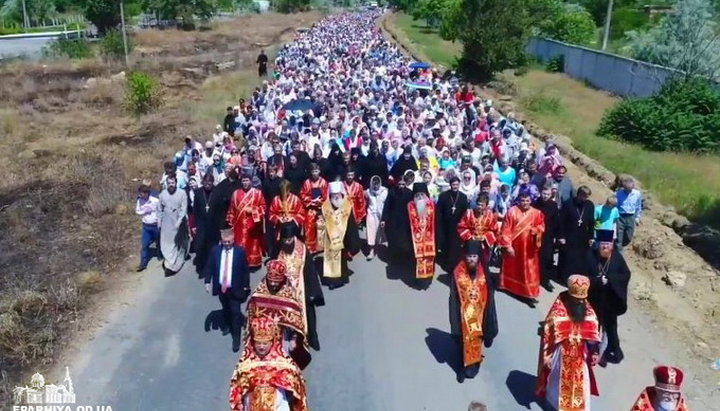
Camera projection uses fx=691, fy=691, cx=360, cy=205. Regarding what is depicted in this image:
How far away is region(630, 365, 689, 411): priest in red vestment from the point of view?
469 cm

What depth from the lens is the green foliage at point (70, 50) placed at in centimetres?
4153

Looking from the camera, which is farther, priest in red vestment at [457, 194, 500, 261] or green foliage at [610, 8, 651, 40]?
green foliage at [610, 8, 651, 40]

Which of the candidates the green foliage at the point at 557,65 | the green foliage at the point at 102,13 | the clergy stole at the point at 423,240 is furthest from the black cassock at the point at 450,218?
the green foliage at the point at 102,13

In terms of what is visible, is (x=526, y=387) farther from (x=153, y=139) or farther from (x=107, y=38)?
(x=107, y=38)

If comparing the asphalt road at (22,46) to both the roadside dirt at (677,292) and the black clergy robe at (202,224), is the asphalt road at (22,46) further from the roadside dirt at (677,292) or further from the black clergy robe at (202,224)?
the roadside dirt at (677,292)

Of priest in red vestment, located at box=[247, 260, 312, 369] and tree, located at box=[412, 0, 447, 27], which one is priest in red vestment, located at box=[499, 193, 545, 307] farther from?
tree, located at box=[412, 0, 447, 27]

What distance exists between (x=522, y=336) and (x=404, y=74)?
60.8 ft

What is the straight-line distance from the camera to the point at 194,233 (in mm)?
10469

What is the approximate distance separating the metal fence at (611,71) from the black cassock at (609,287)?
16751 millimetres

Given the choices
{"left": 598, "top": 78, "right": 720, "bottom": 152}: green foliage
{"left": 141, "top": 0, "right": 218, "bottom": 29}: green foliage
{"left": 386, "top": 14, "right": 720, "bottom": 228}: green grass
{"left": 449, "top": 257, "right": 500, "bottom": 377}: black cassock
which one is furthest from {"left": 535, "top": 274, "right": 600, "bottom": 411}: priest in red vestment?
{"left": 141, "top": 0, "right": 218, "bottom": 29}: green foliage

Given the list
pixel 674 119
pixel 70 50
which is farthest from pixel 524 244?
pixel 70 50

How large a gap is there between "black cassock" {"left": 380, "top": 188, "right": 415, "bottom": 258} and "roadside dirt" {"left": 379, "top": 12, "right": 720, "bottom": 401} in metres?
3.20

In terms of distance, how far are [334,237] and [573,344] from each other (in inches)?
159

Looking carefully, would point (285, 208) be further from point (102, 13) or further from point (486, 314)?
point (102, 13)
